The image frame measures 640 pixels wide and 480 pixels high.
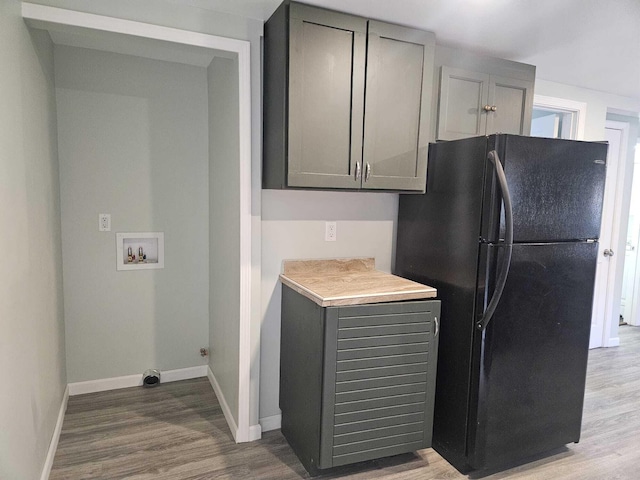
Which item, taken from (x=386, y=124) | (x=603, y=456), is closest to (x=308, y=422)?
(x=386, y=124)

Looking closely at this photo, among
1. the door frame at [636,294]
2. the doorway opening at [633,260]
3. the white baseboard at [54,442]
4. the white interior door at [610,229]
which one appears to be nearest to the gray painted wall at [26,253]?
the white baseboard at [54,442]

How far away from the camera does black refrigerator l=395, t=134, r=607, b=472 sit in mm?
1976

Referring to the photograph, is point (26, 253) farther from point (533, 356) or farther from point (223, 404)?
point (533, 356)

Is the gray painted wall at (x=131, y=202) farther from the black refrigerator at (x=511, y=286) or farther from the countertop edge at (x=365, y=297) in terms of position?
the black refrigerator at (x=511, y=286)

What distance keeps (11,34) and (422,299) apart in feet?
6.80

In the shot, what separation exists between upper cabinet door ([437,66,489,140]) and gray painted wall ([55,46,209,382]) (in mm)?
1651

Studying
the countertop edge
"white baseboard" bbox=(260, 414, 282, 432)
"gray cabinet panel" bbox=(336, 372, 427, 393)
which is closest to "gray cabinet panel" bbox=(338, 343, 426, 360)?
"gray cabinet panel" bbox=(336, 372, 427, 393)

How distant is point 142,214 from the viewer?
2936 millimetres

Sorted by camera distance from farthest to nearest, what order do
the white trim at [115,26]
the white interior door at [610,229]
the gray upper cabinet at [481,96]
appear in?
1. the white interior door at [610,229]
2. the gray upper cabinet at [481,96]
3. the white trim at [115,26]

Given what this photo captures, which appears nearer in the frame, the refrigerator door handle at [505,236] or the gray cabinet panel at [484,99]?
the refrigerator door handle at [505,236]

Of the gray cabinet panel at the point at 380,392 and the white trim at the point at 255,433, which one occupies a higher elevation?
the gray cabinet panel at the point at 380,392

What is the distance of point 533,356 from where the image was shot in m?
2.14

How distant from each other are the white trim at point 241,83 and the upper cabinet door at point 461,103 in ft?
3.64

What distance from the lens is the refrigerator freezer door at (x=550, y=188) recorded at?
195 cm
